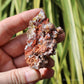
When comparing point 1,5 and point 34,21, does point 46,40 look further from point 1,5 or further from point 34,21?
point 1,5

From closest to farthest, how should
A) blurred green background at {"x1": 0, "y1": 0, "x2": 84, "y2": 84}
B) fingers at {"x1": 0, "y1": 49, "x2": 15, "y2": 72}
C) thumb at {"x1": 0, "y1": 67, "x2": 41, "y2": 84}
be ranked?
thumb at {"x1": 0, "y1": 67, "x2": 41, "y2": 84}, blurred green background at {"x1": 0, "y1": 0, "x2": 84, "y2": 84}, fingers at {"x1": 0, "y1": 49, "x2": 15, "y2": 72}

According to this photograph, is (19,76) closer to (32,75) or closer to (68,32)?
(32,75)

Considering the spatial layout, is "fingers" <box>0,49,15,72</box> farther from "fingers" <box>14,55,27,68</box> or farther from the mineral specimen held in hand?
the mineral specimen held in hand

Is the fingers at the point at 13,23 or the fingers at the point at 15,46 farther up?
the fingers at the point at 13,23

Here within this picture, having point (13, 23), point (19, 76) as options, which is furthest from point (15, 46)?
point (19, 76)

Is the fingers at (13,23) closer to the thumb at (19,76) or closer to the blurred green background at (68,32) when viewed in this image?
the blurred green background at (68,32)

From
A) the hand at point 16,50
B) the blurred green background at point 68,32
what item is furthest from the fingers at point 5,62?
the blurred green background at point 68,32

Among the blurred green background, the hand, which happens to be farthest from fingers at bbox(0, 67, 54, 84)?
the blurred green background

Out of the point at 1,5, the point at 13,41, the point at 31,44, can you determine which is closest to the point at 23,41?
the point at 13,41
